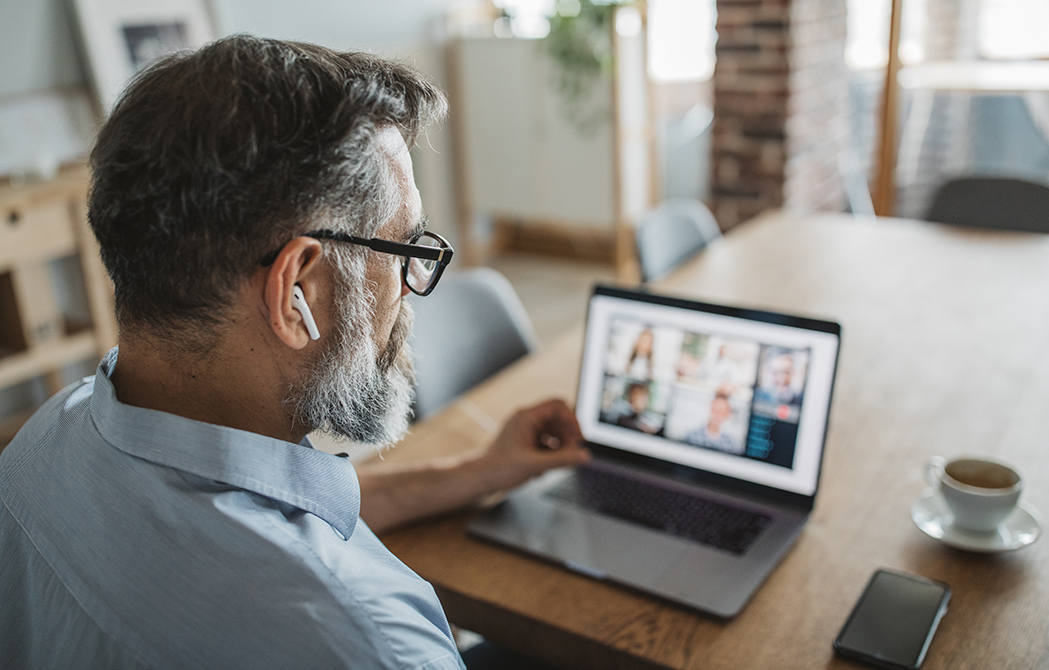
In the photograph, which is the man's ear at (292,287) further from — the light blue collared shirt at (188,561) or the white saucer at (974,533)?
the white saucer at (974,533)

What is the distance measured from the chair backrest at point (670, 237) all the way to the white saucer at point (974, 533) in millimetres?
1285

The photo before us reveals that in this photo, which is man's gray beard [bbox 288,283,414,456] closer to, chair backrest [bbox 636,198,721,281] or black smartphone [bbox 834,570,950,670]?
black smartphone [bbox 834,570,950,670]

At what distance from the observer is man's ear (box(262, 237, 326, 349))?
2.54 feet

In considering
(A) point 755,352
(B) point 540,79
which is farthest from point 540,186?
(A) point 755,352

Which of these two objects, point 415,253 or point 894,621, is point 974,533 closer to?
point 894,621

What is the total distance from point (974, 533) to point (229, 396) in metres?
0.92

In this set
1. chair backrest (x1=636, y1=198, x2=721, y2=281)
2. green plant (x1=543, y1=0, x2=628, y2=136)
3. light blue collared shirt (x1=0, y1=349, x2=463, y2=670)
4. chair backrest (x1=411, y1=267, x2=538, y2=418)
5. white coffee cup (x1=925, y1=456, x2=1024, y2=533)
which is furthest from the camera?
green plant (x1=543, y1=0, x2=628, y2=136)

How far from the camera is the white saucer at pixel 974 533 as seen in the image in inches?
43.0

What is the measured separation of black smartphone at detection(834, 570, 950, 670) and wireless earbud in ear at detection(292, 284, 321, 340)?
2.10ft

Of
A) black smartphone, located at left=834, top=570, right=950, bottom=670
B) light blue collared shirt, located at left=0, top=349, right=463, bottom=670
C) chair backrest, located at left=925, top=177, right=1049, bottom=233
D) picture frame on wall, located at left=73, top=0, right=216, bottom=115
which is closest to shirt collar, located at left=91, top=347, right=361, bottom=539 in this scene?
light blue collared shirt, located at left=0, top=349, right=463, bottom=670

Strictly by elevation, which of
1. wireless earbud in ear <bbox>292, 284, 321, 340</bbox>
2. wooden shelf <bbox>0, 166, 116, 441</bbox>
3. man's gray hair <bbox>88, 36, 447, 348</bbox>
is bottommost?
wooden shelf <bbox>0, 166, 116, 441</bbox>

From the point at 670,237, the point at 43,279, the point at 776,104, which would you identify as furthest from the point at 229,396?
the point at 776,104

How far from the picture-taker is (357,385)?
906mm

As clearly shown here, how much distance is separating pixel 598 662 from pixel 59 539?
0.58m
